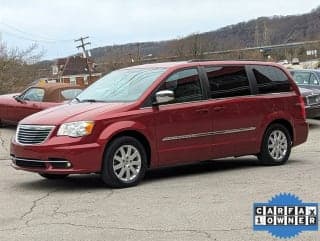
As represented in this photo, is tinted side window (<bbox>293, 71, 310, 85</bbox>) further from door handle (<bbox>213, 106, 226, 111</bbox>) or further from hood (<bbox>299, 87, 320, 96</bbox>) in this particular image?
door handle (<bbox>213, 106, 226, 111</bbox>)

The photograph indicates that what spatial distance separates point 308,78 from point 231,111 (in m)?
10.9

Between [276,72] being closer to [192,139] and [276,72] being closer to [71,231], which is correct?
[192,139]

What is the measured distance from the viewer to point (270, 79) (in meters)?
10.9

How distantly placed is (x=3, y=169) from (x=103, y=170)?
10.3 feet

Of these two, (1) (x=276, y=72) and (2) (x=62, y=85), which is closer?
(1) (x=276, y=72)

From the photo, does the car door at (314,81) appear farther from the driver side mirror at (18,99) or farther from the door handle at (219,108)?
the door handle at (219,108)

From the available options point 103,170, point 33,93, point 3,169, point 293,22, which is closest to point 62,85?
point 33,93

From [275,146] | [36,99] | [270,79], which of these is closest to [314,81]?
[36,99]

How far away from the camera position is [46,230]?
6406mm

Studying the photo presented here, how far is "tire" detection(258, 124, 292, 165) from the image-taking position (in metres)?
10.7

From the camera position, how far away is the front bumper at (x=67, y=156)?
27.5 feet

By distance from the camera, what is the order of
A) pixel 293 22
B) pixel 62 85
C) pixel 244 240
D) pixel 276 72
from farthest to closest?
pixel 293 22
pixel 62 85
pixel 276 72
pixel 244 240

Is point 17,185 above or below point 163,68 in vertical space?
below

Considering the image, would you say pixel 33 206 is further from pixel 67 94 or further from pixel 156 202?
pixel 67 94
